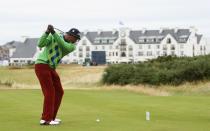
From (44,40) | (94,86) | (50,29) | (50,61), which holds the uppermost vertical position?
(50,29)

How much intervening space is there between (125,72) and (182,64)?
555 centimetres

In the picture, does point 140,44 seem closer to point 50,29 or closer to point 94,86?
point 94,86

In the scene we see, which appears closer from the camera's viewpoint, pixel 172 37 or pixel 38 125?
pixel 38 125

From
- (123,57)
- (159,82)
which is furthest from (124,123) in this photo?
(123,57)

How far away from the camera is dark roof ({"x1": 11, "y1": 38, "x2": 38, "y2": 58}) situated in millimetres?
153625

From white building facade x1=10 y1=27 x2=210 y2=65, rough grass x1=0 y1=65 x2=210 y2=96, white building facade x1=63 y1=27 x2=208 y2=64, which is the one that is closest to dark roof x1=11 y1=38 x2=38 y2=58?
white building facade x1=10 y1=27 x2=210 y2=65

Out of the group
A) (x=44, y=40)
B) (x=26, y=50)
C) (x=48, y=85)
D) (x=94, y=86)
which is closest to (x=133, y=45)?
(x=26, y=50)

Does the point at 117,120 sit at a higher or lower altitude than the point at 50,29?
lower

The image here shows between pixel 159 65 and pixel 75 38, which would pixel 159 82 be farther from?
pixel 75 38

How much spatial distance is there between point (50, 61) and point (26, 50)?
144 meters

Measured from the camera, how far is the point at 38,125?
1177cm

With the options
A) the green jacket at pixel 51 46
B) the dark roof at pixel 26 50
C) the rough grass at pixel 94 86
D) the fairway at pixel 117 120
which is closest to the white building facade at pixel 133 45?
the dark roof at pixel 26 50

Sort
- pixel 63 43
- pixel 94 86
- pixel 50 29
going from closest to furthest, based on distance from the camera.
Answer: pixel 50 29 < pixel 63 43 < pixel 94 86

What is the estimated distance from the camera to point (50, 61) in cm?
1142
